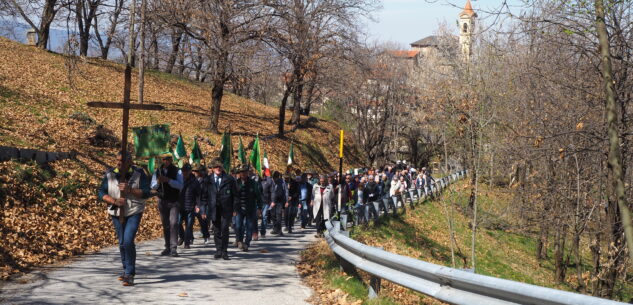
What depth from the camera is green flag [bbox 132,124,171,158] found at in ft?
66.6

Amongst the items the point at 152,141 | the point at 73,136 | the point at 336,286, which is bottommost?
the point at 336,286

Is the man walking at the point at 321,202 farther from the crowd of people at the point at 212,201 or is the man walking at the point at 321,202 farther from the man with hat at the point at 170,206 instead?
the man with hat at the point at 170,206

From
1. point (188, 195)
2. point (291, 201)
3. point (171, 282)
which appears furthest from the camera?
point (291, 201)

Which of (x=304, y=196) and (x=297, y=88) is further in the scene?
(x=297, y=88)

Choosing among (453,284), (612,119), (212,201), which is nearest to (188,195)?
(212,201)

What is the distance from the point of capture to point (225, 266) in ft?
37.7

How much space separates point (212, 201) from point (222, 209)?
282mm

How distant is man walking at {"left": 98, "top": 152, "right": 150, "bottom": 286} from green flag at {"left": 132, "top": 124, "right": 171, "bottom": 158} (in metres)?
10.1

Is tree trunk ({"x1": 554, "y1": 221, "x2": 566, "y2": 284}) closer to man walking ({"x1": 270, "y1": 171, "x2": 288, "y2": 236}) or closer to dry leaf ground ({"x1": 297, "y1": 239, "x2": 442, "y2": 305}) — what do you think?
man walking ({"x1": 270, "y1": 171, "x2": 288, "y2": 236})

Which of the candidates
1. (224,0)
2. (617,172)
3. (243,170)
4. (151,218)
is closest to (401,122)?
(224,0)

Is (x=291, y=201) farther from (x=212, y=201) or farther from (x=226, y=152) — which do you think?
(x=212, y=201)

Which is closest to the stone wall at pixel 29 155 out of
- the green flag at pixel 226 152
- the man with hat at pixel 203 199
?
the green flag at pixel 226 152

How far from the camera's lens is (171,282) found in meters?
9.55

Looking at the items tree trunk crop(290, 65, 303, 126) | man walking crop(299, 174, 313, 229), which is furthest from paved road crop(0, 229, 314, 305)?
tree trunk crop(290, 65, 303, 126)
